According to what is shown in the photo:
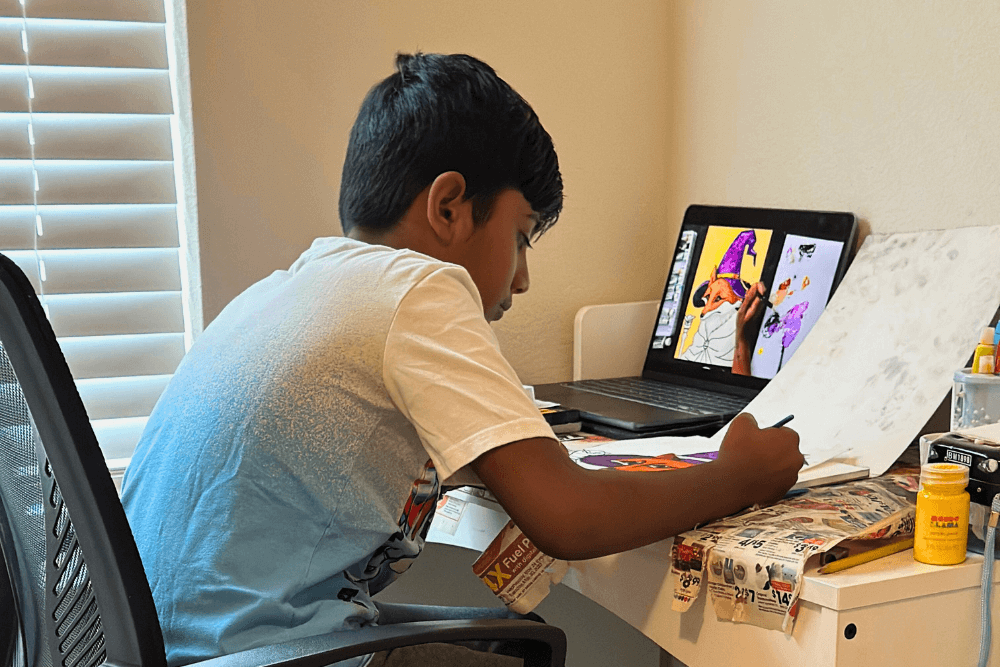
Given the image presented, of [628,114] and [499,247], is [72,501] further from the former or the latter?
[628,114]

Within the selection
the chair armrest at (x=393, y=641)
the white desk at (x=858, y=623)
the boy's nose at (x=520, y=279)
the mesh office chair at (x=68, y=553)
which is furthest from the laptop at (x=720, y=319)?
the mesh office chair at (x=68, y=553)

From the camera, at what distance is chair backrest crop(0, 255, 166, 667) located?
60 centimetres

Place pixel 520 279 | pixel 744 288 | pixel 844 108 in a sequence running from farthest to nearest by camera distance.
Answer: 1. pixel 744 288
2. pixel 844 108
3. pixel 520 279

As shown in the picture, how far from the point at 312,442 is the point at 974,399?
2.19 feet

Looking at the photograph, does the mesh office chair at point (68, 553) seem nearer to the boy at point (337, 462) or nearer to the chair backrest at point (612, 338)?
the boy at point (337, 462)

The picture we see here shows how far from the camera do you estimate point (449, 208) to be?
3.05 feet

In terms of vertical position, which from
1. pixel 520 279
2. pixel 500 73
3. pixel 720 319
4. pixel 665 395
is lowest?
pixel 665 395

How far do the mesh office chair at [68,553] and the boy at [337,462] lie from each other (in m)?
0.09

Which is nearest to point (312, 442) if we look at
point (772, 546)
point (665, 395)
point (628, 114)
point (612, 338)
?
point (772, 546)

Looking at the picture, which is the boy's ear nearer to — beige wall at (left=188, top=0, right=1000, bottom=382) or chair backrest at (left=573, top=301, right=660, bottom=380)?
beige wall at (left=188, top=0, right=1000, bottom=382)

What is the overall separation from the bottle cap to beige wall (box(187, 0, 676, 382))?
36.7 inches

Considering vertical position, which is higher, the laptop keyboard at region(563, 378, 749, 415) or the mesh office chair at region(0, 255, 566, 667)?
the mesh office chair at region(0, 255, 566, 667)

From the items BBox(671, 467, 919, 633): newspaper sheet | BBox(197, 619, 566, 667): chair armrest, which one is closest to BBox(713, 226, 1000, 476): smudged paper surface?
BBox(671, 467, 919, 633): newspaper sheet

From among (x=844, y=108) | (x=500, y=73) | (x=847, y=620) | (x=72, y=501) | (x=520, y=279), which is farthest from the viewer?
(x=500, y=73)
